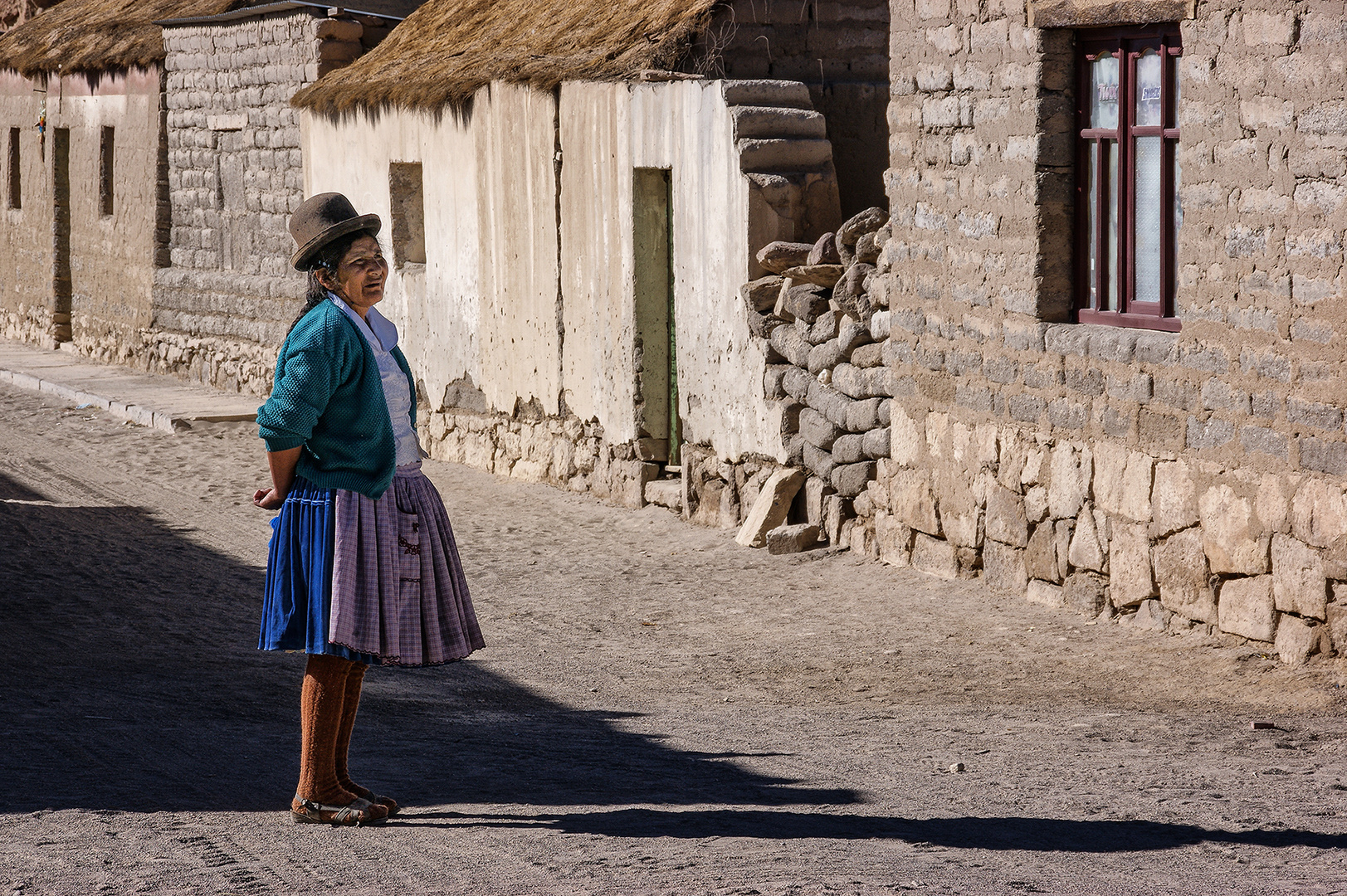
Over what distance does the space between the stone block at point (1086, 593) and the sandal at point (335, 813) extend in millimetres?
3789

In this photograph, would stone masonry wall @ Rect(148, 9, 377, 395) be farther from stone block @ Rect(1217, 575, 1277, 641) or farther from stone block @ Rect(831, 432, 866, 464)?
stone block @ Rect(1217, 575, 1277, 641)

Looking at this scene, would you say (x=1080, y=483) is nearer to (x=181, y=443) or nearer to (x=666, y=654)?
(x=666, y=654)

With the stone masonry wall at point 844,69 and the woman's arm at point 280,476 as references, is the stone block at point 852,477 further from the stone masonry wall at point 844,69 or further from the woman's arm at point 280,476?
the woman's arm at point 280,476

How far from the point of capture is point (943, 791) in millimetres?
4941

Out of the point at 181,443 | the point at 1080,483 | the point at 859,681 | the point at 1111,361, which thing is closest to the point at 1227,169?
the point at 1111,361

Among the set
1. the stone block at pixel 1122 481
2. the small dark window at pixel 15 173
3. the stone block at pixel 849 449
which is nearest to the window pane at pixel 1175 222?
the stone block at pixel 1122 481

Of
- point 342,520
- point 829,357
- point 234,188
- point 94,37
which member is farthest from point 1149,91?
point 94,37

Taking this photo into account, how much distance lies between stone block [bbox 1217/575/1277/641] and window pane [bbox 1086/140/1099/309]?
147 centimetres

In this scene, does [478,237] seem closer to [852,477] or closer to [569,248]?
[569,248]

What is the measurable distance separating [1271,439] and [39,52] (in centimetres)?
1686

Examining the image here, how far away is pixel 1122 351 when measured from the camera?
23.0ft

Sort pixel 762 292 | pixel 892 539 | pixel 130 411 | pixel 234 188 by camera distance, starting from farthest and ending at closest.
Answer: pixel 234 188, pixel 130 411, pixel 762 292, pixel 892 539

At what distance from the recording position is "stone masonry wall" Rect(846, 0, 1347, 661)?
6.13 metres

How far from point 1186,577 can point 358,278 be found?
3.77 metres
